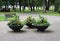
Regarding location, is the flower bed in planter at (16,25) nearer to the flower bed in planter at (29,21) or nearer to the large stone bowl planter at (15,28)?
the large stone bowl planter at (15,28)

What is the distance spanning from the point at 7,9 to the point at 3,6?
11.2 ft

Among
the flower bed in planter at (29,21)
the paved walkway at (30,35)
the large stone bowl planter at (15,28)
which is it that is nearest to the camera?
the paved walkway at (30,35)

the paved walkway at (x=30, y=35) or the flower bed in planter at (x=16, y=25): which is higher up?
the flower bed in planter at (x=16, y=25)

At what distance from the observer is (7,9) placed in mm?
45562

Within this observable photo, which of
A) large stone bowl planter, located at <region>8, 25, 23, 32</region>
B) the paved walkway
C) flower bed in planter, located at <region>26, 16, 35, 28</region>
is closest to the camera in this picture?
the paved walkway

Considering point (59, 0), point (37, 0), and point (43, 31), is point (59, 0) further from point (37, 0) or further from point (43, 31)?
point (43, 31)

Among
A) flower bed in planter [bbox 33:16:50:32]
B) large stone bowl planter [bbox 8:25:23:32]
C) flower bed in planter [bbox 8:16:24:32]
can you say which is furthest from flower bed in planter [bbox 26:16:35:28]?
large stone bowl planter [bbox 8:25:23:32]

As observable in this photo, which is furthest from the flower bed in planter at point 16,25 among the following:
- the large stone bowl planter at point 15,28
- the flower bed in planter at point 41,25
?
the flower bed in planter at point 41,25

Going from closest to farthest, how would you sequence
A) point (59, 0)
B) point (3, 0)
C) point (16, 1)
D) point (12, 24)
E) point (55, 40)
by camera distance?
point (55, 40), point (12, 24), point (59, 0), point (3, 0), point (16, 1)

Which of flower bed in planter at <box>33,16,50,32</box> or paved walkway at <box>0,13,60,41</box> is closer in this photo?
paved walkway at <box>0,13,60,41</box>

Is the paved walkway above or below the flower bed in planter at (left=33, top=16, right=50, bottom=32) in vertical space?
below

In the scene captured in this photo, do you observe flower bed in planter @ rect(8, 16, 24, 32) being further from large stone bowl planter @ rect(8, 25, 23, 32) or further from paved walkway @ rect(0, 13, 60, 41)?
paved walkway @ rect(0, 13, 60, 41)

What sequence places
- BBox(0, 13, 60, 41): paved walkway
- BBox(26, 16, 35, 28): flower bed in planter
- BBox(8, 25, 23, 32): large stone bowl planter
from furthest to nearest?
BBox(26, 16, 35, 28): flower bed in planter < BBox(8, 25, 23, 32): large stone bowl planter < BBox(0, 13, 60, 41): paved walkway

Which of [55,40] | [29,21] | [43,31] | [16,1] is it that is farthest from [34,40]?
[16,1]
